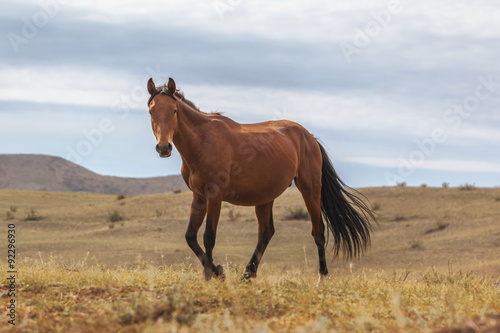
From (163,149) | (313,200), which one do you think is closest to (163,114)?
(163,149)

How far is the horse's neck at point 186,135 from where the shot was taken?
8023 millimetres

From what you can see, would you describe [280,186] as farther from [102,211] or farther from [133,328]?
[102,211]

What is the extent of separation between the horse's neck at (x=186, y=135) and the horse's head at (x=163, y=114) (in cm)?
17

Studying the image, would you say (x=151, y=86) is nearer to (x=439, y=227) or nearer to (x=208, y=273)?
(x=208, y=273)

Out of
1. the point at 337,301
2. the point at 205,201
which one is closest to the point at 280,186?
the point at 205,201

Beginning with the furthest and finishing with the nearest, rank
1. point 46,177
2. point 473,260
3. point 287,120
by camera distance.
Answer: point 46,177, point 473,260, point 287,120

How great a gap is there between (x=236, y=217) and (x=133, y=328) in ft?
67.1

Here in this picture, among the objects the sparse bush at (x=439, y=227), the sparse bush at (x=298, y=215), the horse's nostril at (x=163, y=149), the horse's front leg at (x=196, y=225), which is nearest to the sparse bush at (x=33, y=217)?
the sparse bush at (x=298, y=215)

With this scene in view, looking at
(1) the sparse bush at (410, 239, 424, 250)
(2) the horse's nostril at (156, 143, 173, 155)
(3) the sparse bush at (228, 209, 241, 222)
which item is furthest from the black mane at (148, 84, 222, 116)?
(3) the sparse bush at (228, 209, 241, 222)

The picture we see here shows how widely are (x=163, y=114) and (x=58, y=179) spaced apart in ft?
307

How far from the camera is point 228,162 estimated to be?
8.14 metres

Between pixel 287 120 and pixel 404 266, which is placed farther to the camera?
pixel 404 266

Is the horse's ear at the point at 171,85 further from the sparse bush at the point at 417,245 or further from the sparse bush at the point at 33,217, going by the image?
the sparse bush at the point at 33,217

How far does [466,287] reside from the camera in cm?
877
